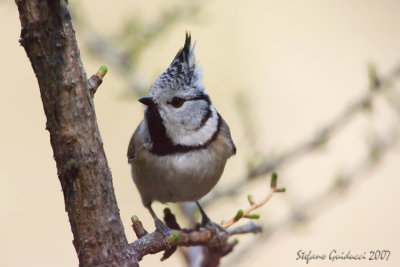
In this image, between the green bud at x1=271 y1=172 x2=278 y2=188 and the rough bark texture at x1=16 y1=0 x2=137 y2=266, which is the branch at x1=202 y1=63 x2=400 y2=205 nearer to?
the green bud at x1=271 y1=172 x2=278 y2=188

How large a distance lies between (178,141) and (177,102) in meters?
0.19

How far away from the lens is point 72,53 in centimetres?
154

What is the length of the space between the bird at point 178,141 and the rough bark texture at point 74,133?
107cm

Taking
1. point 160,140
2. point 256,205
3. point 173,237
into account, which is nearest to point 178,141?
point 160,140

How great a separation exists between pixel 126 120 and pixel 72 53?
3.55m

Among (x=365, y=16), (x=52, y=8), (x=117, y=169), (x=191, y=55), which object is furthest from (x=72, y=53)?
(x=365, y=16)

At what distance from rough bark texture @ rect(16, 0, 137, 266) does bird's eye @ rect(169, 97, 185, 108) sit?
1173 millimetres

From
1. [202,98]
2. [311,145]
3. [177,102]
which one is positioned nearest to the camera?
[177,102]

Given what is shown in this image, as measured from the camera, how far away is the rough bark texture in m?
1.50

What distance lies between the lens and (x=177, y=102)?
9.21 ft

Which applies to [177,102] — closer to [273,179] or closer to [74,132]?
[273,179]

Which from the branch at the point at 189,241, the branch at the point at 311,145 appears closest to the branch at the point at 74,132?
the branch at the point at 189,241

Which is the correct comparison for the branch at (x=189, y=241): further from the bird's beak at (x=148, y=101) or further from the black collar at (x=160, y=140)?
the bird's beak at (x=148, y=101)

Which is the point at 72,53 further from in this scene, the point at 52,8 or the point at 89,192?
the point at 89,192
